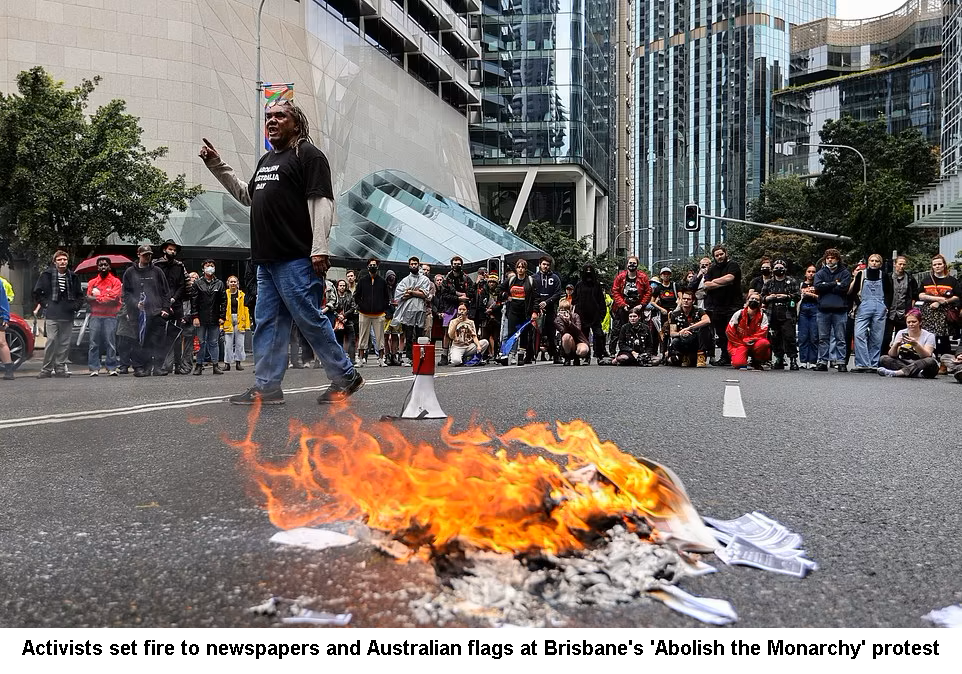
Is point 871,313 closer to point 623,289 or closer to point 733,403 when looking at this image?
point 623,289

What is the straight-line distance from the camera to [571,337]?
1598cm

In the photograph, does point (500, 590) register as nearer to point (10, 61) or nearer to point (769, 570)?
point (769, 570)

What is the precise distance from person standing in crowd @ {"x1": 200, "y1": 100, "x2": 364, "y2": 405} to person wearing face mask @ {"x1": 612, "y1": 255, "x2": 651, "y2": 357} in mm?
10259

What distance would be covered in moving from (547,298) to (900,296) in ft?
19.1

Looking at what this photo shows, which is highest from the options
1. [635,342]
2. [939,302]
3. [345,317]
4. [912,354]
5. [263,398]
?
[939,302]

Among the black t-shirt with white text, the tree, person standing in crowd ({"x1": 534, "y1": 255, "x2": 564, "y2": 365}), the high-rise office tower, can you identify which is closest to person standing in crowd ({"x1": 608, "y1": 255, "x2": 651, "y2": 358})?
person standing in crowd ({"x1": 534, "y1": 255, "x2": 564, "y2": 365})

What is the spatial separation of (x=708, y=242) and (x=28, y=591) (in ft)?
623

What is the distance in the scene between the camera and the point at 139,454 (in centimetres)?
475

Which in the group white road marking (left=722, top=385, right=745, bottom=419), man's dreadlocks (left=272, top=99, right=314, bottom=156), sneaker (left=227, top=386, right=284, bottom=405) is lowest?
white road marking (left=722, top=385, right=745, bottom=419)

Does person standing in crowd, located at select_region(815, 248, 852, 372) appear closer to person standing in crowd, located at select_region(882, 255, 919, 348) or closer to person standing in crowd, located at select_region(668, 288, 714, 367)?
person standing in crowd, located at select_region(882, 255, 919, 348)

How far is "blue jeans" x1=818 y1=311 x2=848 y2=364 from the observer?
14906 mm

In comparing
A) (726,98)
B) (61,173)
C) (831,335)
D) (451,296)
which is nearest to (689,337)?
(831,335)

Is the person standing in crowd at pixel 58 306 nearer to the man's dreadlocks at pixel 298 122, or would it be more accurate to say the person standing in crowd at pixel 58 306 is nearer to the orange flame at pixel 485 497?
the man's dreadlocks at pixel 298 122
